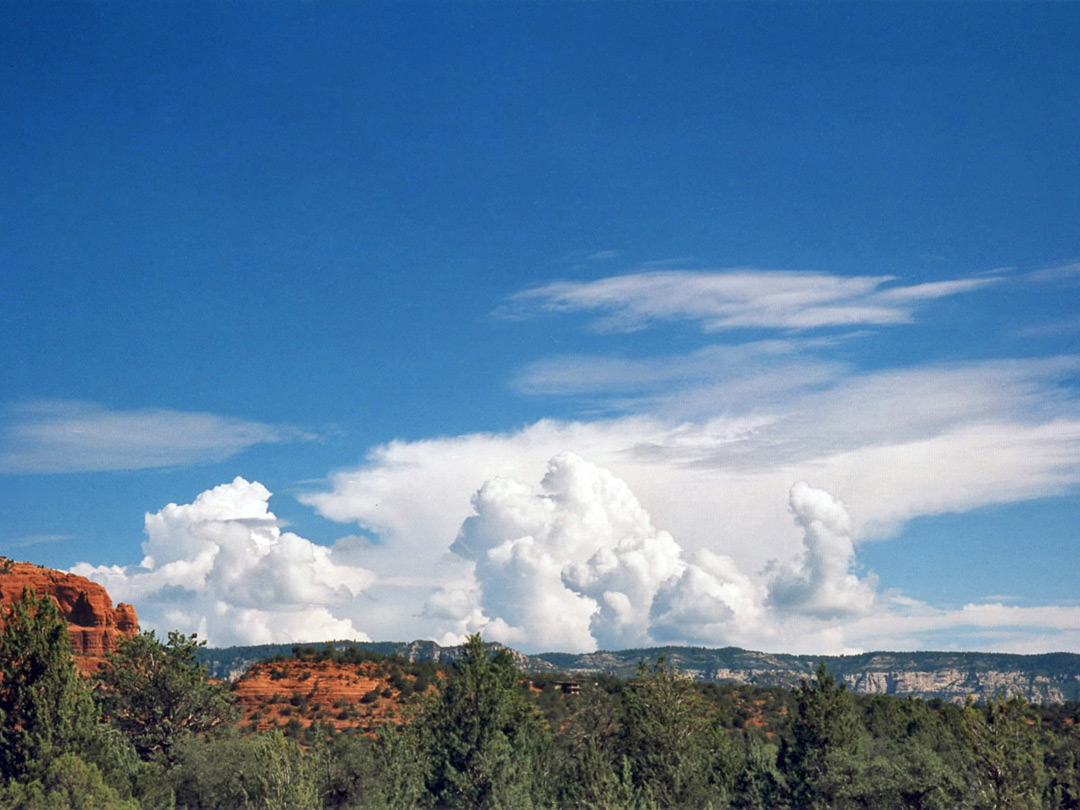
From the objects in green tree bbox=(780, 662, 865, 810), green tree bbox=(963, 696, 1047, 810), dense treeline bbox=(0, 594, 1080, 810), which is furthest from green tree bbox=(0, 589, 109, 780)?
green tree bbox=(963, 696, 1047, 810)

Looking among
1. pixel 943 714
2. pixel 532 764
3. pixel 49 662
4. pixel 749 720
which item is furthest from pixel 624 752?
pixel 749 720

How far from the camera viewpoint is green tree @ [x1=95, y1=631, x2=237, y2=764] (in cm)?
7138

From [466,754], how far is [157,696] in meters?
21.9

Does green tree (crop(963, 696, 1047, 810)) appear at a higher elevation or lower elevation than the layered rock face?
lower

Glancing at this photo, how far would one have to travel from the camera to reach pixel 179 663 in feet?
243

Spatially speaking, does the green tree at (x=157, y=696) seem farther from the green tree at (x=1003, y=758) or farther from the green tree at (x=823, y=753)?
the green tree at (x=1003, y=758)

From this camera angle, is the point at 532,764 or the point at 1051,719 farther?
the point at 1051,719

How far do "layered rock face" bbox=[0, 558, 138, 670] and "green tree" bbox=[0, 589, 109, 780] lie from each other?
108511 millimetres

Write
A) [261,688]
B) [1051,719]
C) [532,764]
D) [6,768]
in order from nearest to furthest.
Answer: [6,768]
[532,764]
[261,688]
[1051,719]

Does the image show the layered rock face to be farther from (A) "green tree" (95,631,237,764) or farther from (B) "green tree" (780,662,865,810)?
(B) "green tree" (780,662,865,810)

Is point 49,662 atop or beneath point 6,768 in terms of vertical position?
atop

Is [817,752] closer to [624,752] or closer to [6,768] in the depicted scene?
[624,752]

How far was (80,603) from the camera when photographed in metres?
168

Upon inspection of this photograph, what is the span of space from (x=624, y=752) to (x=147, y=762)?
3031 cm
